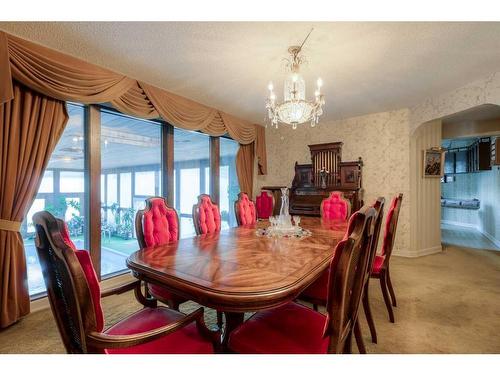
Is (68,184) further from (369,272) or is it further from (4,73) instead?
(369,272)

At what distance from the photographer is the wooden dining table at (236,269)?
955 mm

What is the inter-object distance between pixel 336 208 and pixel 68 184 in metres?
3.13

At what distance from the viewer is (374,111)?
3.96 meters

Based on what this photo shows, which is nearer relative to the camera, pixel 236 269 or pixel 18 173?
pixel 236 269

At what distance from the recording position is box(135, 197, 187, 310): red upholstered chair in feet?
5.81

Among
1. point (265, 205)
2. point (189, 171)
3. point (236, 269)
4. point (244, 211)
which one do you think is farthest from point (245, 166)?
point (236, 269)

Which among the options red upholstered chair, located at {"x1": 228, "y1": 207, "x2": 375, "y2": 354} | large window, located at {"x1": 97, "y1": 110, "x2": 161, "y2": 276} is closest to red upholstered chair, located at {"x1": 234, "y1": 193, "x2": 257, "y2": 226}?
large window, located at {"x1": 97, "y1": 110, "x2": 161, "y2": 276}

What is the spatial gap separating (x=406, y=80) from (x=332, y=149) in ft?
5.43

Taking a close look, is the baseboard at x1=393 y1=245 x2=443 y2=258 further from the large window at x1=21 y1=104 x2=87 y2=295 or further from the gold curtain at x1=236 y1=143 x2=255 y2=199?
the large window at x1=21 y1=104 x2=87 y2=295

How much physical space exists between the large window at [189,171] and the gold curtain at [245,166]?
0.61 meters

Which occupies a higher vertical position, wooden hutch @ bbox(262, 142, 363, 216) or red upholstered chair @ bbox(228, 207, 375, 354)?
wooden hutch @ bbox(262, 142, 363, 216)

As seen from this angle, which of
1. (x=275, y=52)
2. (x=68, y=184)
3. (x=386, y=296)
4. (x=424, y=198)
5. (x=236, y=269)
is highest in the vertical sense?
(x=275, y=52)

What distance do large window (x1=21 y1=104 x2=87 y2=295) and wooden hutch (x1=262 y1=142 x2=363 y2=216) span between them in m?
3.08

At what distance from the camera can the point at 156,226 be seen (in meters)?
1.89
